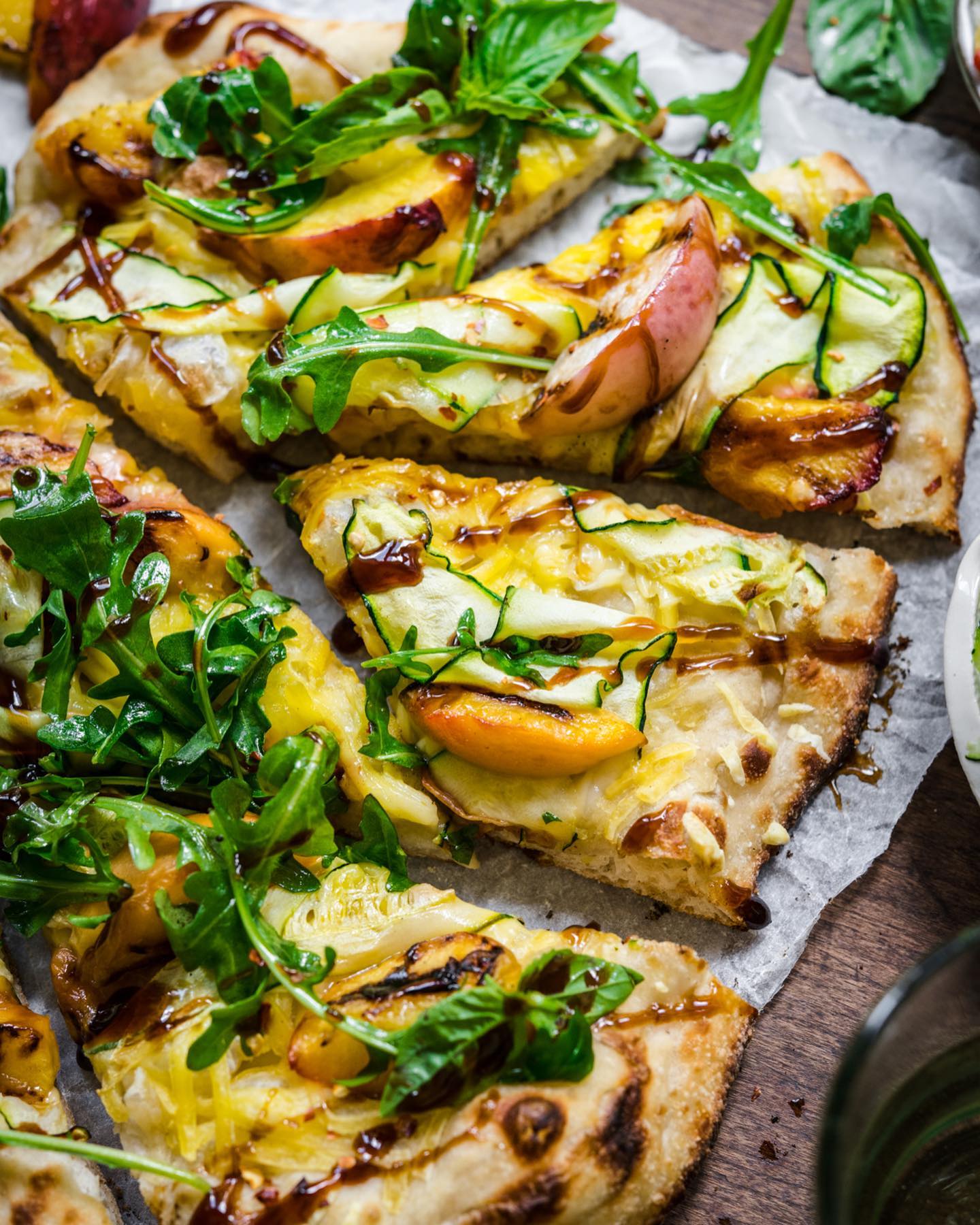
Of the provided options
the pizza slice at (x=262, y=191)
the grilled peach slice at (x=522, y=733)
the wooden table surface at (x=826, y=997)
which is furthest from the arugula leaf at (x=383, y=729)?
the wooden table surface at (x=826, y=997)

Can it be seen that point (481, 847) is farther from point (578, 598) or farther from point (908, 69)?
point (908, 69)

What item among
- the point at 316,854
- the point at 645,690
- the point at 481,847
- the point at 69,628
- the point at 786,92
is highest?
the point at 786,92

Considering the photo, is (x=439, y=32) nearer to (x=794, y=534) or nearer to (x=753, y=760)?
(x=794, y=534)

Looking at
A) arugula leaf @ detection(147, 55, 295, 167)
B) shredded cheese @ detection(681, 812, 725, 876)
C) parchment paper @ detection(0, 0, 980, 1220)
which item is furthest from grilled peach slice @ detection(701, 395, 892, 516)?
arugula leaf @ detection(147, 55, 295, 167)

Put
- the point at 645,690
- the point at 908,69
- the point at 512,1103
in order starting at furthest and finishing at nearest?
1. the point at 908,69
2. the point at 645,690
3. the point at 512,1103

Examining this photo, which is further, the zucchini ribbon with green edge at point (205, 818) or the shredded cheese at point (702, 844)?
the shredded cheese at point (702, 844)

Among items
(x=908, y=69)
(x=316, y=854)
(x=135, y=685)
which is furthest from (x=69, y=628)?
(x=908, y=69)

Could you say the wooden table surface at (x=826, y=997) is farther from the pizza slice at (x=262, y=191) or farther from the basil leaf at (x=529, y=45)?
the basil leaf at (x=529, y=45)
